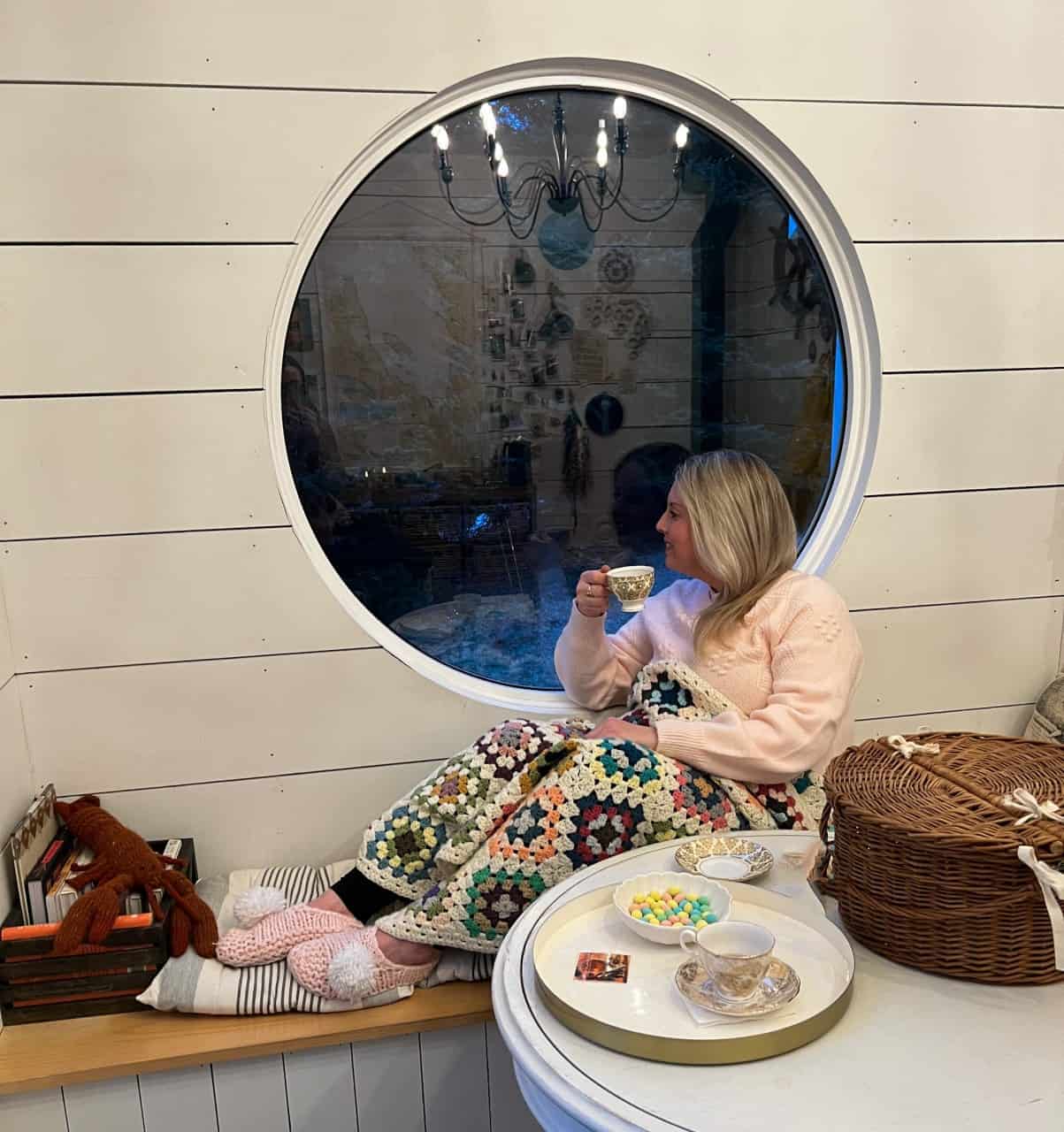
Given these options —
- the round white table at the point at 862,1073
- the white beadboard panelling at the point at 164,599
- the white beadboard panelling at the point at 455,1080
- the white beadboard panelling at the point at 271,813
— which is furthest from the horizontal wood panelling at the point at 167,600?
the round white table at the point at 862,1073

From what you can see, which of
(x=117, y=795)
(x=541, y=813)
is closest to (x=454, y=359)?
(x=541, y=813)

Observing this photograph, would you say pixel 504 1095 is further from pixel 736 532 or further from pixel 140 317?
pixel 140 317

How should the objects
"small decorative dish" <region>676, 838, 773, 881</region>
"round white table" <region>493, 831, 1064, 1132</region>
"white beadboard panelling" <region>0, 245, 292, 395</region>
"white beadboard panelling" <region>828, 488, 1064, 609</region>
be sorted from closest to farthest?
1. "round white table" <region>493, 831, 1064, 1132</region>
2. "small decorative dish" <region>676, 838, 773, 881</region>
3. "white beadboard panelling" <region>0, 245, 292, 395</region>
4. "white beadboard panelling" <region>828, 488, 1064, 609</region>

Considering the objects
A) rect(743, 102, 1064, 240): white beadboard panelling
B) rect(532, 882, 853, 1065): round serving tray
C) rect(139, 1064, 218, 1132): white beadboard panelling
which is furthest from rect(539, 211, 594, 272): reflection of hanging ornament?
rect(139, 1064, 218, 1132): white beadboard panelling

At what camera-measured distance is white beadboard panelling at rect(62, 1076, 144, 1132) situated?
1593 mm

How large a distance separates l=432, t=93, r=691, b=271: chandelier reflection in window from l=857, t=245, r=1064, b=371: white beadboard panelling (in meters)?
0.50

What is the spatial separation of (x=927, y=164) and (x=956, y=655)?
1.07m

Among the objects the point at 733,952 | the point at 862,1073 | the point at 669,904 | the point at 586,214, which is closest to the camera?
the point at 862,1073

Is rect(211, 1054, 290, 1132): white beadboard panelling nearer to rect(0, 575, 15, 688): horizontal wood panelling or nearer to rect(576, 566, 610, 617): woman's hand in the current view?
rect(0, 575, 15, 688): horizontal wood panelling

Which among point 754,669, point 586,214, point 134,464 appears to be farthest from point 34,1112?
point 586,214

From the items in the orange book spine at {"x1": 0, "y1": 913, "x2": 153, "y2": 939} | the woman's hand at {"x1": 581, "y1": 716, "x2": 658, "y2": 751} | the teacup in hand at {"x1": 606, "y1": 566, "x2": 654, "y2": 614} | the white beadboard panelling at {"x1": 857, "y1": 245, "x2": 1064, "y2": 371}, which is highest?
the white beadboard panelling at {"x1": 857, "y1": 245, "x2": 1064, "y2": 371}

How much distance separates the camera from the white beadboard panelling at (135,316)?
1775mm

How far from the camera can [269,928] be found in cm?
171

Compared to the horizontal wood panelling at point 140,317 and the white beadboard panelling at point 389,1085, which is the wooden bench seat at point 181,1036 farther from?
the horizontal wood panelling at point 140,317
